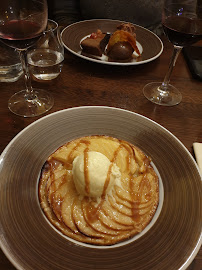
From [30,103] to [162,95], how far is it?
64 centimetres

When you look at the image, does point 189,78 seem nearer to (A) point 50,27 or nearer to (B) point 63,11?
(A) point 50,27

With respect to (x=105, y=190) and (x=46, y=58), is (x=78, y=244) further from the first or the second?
(x=46, y=58)

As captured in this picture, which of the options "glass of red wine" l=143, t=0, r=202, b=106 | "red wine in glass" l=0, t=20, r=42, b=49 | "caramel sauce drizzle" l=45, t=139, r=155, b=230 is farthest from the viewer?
"glass of red wine" l=143, t=0, r=202, b=106

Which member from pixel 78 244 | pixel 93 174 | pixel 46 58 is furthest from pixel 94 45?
pixel 78 244

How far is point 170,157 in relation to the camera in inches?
32.0

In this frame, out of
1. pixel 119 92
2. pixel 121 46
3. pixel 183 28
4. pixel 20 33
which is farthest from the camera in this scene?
pixel 121 46

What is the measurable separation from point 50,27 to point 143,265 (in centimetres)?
114

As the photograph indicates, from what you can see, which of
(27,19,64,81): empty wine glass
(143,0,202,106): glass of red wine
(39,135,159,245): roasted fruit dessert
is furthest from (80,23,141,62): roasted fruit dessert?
(39,135,159,245): roasted fruit dessert

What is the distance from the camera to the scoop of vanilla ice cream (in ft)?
2.34

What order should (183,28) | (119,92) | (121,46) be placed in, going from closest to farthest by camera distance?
(183,28), (119,92), (121,46)

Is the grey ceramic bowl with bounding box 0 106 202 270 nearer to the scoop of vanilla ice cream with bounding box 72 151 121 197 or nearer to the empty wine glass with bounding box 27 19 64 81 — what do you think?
the scoop of vanilla ice cream with bounding box 72 151 121 197

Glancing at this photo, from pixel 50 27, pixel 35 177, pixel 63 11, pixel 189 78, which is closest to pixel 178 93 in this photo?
pixel 189 78

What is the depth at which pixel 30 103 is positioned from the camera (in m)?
1.06

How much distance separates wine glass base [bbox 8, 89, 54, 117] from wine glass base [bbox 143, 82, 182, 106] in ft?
1.57
